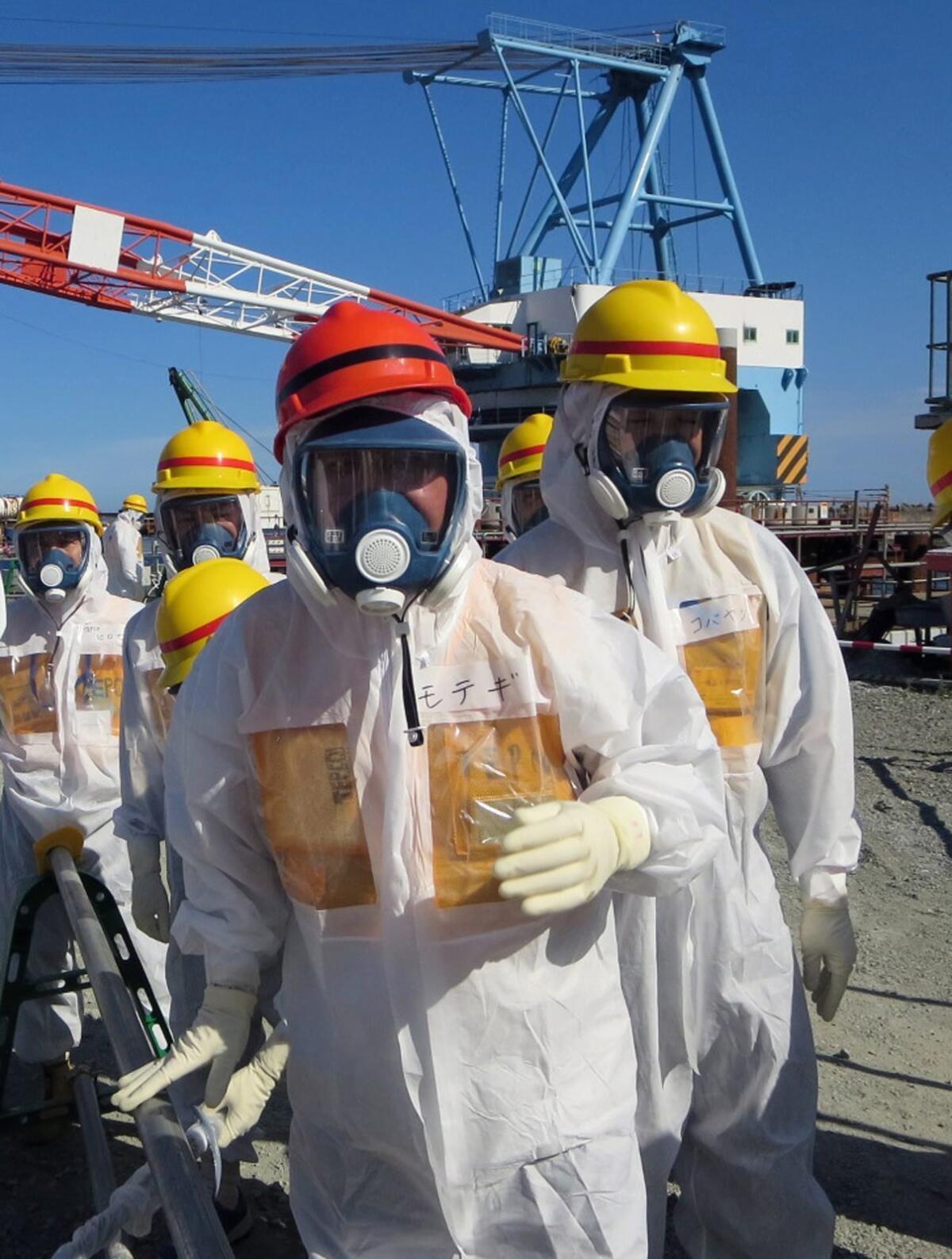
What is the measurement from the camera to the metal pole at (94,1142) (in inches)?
101

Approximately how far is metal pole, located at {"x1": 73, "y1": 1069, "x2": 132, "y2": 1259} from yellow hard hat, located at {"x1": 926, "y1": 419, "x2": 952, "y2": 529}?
2541 millimetres

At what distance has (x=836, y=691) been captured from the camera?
2.43 meters

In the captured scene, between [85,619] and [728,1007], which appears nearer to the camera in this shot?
[728,1007]

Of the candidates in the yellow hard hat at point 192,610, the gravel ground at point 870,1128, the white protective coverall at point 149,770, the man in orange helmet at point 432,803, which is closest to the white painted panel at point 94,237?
the gravel ground at point 870,1128

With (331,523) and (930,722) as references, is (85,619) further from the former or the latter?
(930,722)

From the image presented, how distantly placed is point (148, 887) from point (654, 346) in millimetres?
2024

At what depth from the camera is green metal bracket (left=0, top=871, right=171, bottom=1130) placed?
265 cm

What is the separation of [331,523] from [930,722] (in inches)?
298

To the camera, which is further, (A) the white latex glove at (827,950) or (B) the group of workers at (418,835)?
(A) the white latex glove at (827,950)

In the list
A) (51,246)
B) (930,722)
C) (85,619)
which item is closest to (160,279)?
(51,246)

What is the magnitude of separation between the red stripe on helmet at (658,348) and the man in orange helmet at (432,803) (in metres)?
0.85

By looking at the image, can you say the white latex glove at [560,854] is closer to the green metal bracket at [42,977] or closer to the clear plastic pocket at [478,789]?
the clear plastic pocket at [478,789]

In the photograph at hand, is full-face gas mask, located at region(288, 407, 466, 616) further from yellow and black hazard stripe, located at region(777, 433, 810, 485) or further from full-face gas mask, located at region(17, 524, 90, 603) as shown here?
yellow and black hazard stripe, located at region(777, 433, 810, 485)

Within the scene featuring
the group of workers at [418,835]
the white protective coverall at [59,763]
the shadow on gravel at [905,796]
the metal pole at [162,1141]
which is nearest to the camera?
the metal pole at [162,1141]
